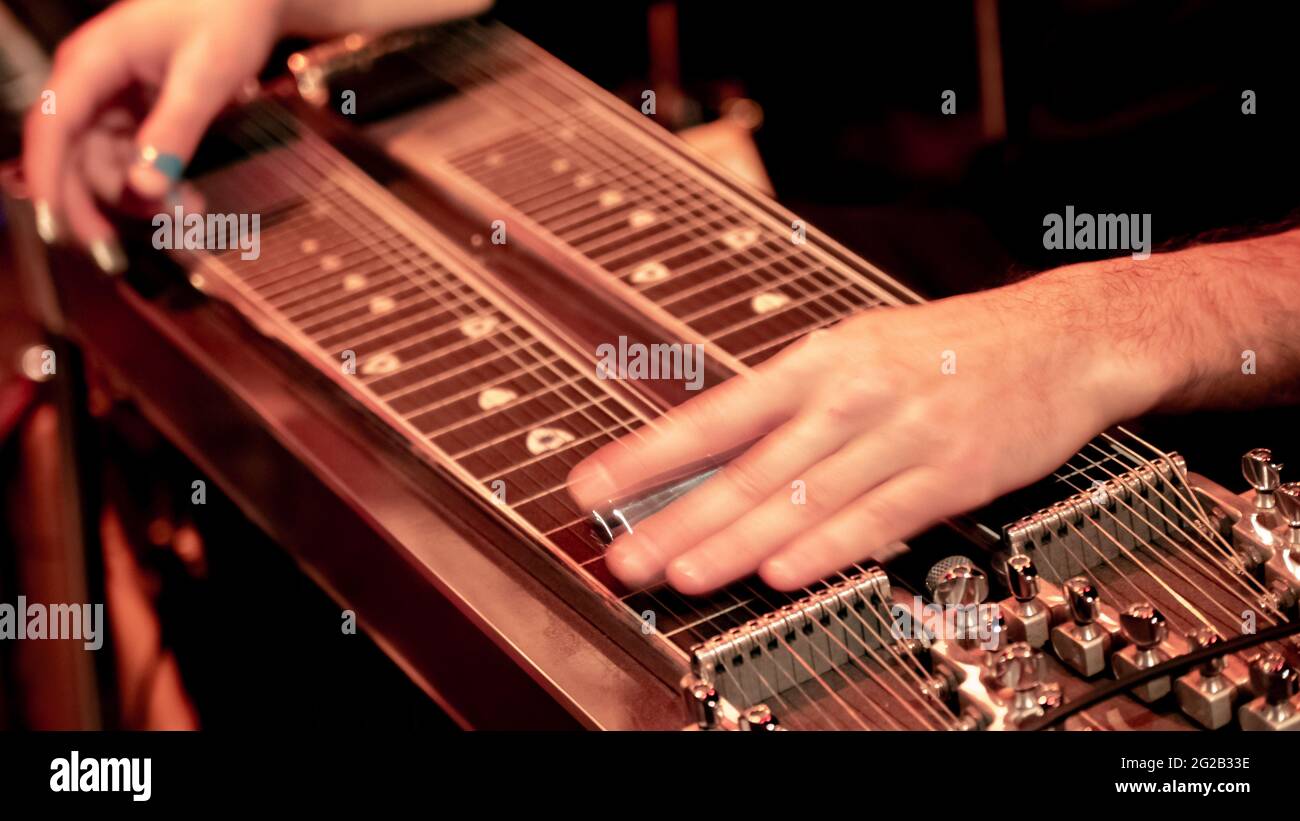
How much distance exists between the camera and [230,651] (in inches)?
56.3

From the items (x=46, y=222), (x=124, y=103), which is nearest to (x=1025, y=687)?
(x=46, y=222)

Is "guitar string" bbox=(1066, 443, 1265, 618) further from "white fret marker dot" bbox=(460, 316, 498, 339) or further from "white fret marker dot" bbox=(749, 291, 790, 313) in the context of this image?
"white fret marker dot" bbox=(460, 316, 498, 339)

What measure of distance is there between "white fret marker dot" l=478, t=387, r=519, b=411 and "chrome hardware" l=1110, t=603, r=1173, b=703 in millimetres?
577

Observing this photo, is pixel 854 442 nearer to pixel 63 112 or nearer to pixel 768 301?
pixel 768 301

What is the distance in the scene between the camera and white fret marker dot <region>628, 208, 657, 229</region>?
1414 millimetres

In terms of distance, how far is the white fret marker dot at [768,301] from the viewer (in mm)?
1247

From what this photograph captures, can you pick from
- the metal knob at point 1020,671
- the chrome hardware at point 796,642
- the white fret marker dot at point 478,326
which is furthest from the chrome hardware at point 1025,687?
the white fret marker dot at point 478,326

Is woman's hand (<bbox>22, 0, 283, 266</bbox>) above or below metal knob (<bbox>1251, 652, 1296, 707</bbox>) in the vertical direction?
above

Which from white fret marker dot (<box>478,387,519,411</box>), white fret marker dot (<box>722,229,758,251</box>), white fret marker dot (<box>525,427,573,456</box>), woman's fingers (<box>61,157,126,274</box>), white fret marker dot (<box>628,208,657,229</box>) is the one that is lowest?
white fret marker dot (<box>525,427,573,456</box>)

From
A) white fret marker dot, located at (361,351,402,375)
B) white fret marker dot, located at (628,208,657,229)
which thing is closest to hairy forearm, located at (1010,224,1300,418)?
white fret marker dot, located at (628,208,657,229)

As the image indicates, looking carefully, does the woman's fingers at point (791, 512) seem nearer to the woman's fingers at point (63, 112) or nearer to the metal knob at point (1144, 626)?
the metal knob at point (1144, 626)

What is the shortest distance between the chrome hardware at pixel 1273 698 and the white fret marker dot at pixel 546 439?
1.85ft
